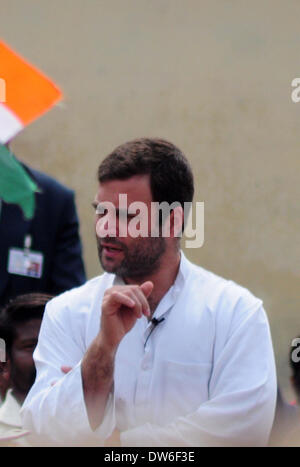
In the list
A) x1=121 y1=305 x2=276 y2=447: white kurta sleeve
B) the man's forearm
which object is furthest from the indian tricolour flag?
x1=121 y1=305 x2=276 y2=447: white kurta sleeve

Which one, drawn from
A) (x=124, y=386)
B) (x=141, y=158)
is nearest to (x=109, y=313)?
(x=124, y=386)

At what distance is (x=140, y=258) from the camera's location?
2.31 metres

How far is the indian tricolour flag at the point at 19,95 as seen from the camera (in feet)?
7.52

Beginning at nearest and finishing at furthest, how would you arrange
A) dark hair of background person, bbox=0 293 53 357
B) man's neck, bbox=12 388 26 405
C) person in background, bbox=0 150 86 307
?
man's neck, bbox=12 388 26 405, dark hair of background person, bbox=0 293 53 357, person in background, bbox=0 150 86 307

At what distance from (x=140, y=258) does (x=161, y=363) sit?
28 cm

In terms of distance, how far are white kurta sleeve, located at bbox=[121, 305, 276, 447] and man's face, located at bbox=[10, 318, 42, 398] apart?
742mm

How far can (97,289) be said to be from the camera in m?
2.41

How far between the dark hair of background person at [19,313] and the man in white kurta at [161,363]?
0.55 m

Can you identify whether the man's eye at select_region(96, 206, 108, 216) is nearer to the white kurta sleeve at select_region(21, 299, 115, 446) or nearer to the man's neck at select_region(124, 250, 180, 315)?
the man's neck at select_region(124, 250, 180, 315)

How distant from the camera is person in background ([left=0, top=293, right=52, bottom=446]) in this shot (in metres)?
2.83

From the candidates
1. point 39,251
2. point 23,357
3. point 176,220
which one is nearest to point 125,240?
point 176,220

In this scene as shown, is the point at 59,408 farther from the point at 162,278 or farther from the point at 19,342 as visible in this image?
the point at 19,342

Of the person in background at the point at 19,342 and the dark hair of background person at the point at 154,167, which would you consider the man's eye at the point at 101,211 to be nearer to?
the dark hair of background person at the point at 154,167

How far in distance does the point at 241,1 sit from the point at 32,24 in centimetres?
112
